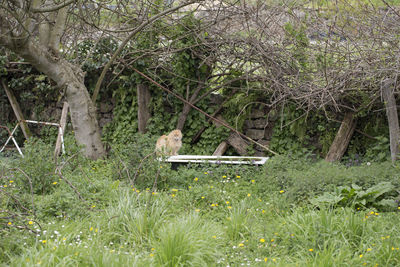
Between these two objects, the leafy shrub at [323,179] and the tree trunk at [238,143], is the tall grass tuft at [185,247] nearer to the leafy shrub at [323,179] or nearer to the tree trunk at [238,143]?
the leafy shrub at [323,179]

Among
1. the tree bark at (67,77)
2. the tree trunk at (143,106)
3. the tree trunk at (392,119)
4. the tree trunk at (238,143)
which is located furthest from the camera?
the tree trunk at (143,106)

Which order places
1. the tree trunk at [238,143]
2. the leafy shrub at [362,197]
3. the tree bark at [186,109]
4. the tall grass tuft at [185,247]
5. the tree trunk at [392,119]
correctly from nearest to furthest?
1. the tall grass tuft at [185,247]
2. the leafy shrub at [362,197]
3. the tree trunk at [392,119]
4. the tree trunk at [238,143]
5. the tree bark at [186,109]

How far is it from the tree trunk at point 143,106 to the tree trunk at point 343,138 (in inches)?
153

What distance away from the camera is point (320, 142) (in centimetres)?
762

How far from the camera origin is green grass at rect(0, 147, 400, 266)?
343 centimetres

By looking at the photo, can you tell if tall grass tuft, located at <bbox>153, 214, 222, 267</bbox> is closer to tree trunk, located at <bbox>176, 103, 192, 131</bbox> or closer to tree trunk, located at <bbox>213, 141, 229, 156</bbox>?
tree trunk, located at <bbox>213, 141, 229, 156</bbox>

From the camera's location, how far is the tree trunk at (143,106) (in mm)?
8984

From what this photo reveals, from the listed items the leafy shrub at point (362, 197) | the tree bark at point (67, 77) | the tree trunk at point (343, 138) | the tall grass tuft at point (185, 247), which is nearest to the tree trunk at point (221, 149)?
the tree trunk at point (343, 138)

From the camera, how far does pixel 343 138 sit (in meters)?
7.31

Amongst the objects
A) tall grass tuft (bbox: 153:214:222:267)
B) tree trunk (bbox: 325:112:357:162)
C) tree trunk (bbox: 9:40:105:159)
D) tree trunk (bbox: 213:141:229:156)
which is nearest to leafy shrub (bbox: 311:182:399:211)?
tall grass tuft (bbox: 153:214:222:267)

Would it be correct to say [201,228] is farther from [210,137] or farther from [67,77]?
[210,137]

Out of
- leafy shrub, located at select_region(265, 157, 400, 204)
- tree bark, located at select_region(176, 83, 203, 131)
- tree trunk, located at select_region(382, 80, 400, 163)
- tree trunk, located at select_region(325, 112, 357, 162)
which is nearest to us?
leafy shrub, located at select_region(265, 157, 400, 204)

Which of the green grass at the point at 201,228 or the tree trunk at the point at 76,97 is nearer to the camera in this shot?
the green grass at the point at 201,228

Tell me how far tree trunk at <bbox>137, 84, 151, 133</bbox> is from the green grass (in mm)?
3367
